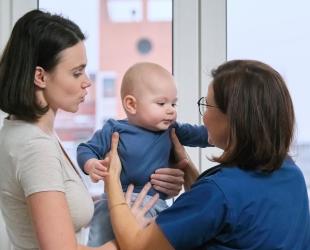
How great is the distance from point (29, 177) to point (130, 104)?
472 mm

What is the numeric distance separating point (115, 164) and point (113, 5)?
85cm

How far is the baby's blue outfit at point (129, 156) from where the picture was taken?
1340mm

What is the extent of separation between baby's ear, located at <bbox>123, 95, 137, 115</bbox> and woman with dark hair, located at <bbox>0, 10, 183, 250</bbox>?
0.80 ft

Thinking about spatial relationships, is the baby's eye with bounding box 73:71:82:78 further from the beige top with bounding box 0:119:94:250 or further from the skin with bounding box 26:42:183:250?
the beige top with bounding box 0:119:94:250

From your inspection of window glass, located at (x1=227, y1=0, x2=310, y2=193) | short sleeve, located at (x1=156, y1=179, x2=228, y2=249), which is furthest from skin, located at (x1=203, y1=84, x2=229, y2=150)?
window glass, located at (x1=227, y1=0, x2=310, y2=193)

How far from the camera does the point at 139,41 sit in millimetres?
1870

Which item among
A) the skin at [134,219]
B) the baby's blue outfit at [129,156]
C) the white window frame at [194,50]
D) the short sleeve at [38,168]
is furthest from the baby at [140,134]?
the white window frame at [194,50]

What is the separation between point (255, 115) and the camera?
1013 millimetres

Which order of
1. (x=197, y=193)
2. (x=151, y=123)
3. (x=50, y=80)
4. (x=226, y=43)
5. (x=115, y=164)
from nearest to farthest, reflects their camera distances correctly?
1. (x=197, y=193)
2. (x=50, y=80)
3. (x=115, y=164)
4. (x=151, y=123)
5. (x=226, y=43)

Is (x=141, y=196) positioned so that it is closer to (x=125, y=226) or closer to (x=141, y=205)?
(x=141, y=205)

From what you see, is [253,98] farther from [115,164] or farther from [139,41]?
[139,41]

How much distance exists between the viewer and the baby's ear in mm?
1413

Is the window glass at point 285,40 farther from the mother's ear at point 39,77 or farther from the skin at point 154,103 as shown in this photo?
the mother's ear at point 39,77

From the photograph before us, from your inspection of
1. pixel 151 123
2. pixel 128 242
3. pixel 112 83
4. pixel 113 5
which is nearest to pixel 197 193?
pixel 128 242
